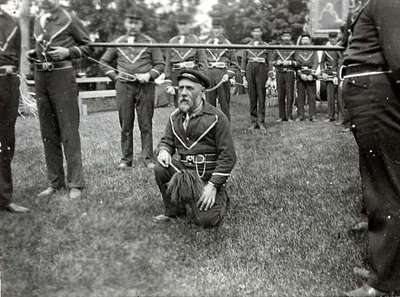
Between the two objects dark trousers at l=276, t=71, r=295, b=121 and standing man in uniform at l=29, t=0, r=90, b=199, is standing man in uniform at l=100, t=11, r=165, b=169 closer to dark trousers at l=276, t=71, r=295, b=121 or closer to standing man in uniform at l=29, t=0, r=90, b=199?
standing man in uniform at l=29, t=0, r=90, b=199

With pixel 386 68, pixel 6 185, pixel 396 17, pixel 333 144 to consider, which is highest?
pixel 396 17

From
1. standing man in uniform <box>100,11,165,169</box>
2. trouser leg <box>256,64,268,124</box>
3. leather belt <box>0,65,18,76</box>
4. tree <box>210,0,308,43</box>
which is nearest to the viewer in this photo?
leather belt <box>0,65,18,76</box>

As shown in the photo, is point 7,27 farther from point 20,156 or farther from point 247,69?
point 247,69

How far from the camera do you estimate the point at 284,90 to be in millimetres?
13094

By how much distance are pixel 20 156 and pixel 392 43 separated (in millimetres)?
6581

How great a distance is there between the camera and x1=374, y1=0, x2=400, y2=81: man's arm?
293 centimetres

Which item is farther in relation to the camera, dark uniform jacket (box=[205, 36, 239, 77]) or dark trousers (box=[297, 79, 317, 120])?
dark trousers (box=[297, 79, 317, 120])

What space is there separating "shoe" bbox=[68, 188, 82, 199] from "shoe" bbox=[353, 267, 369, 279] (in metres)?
3.24

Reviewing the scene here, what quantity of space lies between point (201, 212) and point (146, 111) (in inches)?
124

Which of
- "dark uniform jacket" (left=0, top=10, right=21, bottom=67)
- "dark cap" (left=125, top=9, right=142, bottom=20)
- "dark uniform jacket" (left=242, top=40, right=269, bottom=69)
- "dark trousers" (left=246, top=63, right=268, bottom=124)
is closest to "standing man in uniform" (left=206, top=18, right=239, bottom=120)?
"dark uniform jacket" (left=242, top=40, right=269, bottom=69)

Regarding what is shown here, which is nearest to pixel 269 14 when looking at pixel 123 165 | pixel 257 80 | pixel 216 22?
pixel 257 80

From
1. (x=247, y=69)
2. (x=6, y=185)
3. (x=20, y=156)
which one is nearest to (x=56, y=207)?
(x=6, y=185)

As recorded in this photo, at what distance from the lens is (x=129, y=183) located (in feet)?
20.7

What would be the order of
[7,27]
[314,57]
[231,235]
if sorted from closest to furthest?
[231,235] → [7,27] → [314,57]
